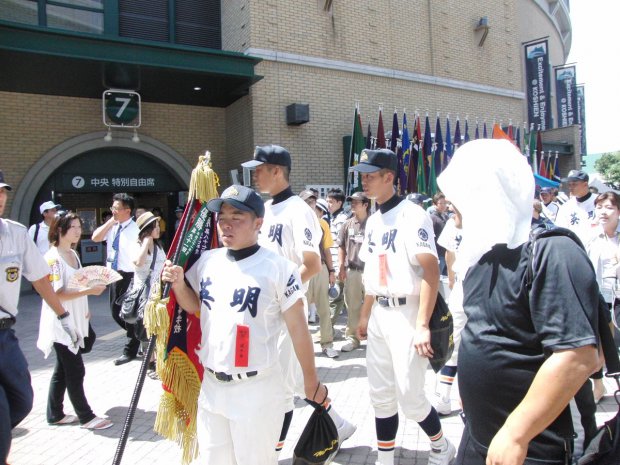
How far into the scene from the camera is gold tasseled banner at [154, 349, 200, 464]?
268 centimetres

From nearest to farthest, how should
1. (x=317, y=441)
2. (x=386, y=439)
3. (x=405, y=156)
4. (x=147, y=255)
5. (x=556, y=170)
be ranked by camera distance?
(x=317, y=441), (x=386, y=439), (x=147, y=255), (x=405, y=156), (x=556, y=170)

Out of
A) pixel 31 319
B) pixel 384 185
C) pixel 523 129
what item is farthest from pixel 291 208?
pixel 523 129

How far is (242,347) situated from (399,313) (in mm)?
1250

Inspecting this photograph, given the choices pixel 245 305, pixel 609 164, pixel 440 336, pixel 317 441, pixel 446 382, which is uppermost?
pixel 609 164

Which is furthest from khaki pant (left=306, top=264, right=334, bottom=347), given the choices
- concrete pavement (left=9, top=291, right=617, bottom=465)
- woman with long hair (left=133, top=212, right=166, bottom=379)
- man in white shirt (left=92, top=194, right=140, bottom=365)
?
man in white shirt (left=92, top=194, right=140, bottom=365)

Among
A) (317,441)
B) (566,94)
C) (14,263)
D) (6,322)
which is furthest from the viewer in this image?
(566,94)

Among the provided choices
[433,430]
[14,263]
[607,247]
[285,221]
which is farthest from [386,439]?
[607,247]

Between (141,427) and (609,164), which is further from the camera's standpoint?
(609,164)

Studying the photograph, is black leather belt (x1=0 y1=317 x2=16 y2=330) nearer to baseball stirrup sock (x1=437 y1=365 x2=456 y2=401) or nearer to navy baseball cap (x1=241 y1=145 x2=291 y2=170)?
navy baseball cap (x1=241 y1=145 x2=291 y2=170)

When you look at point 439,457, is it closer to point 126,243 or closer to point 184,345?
point 184,345

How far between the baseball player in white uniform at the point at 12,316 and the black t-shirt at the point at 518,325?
2.39m

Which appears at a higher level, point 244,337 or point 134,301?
point 244,337

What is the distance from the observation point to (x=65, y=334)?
163 inches

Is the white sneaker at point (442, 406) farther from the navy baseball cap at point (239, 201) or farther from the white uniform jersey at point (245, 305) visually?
the navy baseball cap at point (239, 201)
